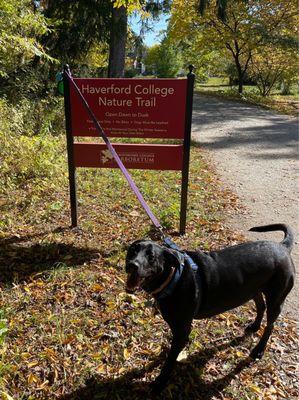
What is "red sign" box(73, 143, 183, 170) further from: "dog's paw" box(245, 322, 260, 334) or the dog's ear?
the dog's ear

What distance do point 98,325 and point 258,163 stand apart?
695cm

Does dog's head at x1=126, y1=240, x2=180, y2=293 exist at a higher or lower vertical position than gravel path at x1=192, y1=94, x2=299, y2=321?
higher

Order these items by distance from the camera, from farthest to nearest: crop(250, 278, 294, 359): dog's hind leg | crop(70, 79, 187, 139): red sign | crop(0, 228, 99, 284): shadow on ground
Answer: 1. crop(70, 79, 187, 139): red sign
2. crop(0, 228, 99, 284): shadow on ground
3. crop(250, 278, 294, 359): dog's hind leg

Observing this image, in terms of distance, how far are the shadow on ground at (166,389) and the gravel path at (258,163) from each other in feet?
3.94

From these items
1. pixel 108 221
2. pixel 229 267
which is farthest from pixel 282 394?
pixel 108 221

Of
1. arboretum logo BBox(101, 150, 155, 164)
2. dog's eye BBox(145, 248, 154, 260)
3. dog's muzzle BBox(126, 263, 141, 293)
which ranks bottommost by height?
dog's muzzle BBox(126, 263, 141, 293)

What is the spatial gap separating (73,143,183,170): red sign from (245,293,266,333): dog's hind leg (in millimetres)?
2054

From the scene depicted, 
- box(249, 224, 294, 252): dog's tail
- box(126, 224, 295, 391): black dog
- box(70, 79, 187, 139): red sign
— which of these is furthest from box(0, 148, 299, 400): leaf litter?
box(70, 79, 187, 139): red sign

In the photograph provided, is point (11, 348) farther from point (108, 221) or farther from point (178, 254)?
point (108, 221)

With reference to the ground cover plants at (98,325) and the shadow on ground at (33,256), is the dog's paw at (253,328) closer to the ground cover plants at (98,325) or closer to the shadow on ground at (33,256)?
the ground cover plants at (98,325)

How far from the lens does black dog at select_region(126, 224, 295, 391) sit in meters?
2.28

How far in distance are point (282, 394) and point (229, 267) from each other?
1048mm

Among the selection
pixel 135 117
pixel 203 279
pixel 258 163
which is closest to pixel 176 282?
pixel 203 279

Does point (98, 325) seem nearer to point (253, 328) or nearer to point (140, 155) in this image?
point (253, 328)
